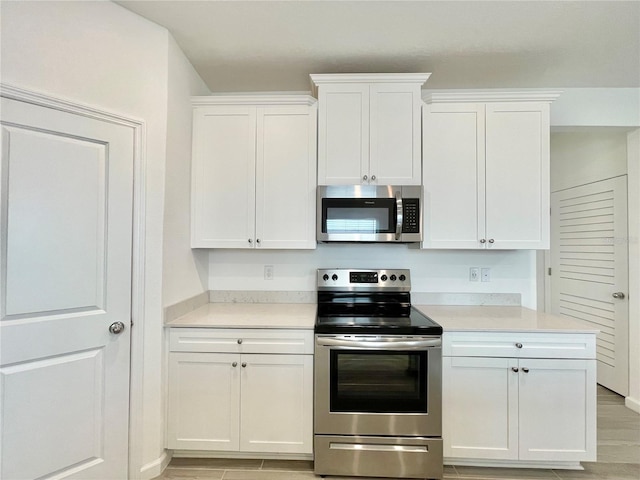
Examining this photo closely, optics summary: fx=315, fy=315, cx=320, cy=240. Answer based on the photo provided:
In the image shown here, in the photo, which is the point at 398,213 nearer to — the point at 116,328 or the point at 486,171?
the point at 486,171

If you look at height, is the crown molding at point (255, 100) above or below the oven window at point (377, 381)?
above

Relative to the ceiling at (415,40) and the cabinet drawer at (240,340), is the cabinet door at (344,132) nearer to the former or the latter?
the ceiling at (415,40)

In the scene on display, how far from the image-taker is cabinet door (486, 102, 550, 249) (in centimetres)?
214

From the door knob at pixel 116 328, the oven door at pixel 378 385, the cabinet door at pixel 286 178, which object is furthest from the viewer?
the cabinet door at pixel 286 178

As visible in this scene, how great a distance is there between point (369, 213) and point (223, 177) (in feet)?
3.49

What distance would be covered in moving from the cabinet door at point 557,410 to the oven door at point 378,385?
0.52 metres

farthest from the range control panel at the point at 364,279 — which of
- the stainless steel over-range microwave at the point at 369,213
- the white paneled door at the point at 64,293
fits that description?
the white paneled door at the point at 64,293

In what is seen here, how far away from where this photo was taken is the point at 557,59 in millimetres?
2154

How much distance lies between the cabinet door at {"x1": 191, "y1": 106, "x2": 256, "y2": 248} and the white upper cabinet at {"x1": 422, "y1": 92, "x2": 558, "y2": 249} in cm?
124

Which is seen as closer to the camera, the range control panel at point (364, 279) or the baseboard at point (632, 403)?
the range control panel at point (364, 279)

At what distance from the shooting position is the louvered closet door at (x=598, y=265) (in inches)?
112

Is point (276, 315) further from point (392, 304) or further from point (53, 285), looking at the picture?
point (53, 285)

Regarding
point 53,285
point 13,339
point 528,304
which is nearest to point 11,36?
point 53,285

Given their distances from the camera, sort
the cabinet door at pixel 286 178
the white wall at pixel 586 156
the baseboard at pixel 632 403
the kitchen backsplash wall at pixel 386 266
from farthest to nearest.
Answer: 1. the white wall at pixel 586 156
2. the baseboard at pixel 632 403
3. the kitchen backsplash wall at pixel 386 266
4. the cabinet door at pixel 286 178
